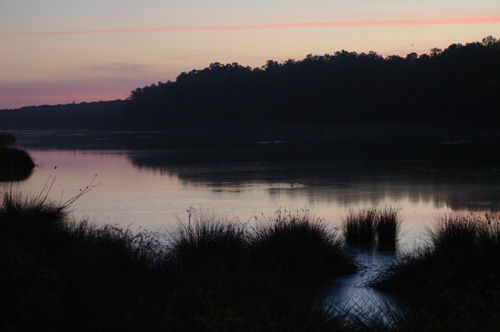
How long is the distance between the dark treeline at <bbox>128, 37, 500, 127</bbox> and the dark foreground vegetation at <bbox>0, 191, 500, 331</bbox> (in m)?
70.0

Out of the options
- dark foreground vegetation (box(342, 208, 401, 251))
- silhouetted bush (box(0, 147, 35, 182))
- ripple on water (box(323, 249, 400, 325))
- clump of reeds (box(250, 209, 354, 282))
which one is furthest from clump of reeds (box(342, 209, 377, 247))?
silhouetted bush (box(0, 147, 35, 182))

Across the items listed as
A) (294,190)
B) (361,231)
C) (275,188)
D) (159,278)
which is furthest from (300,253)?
(275,188)

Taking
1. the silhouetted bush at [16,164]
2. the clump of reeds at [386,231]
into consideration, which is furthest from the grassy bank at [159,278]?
the silhouetted bush at [16,164]

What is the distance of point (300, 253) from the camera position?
885cm

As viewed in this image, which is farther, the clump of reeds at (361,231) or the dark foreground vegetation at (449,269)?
the clump of reeds at (361,231)

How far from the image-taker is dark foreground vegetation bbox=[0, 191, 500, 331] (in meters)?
5.01

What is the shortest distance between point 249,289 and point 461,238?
3123 millimetres

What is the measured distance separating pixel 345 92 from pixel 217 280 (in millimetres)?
93721

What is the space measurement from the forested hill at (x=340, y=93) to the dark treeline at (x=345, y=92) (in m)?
0.13

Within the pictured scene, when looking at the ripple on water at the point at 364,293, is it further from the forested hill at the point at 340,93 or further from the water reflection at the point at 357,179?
the forested hill at the point at 340,93

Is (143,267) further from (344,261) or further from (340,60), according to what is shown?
(340,60)

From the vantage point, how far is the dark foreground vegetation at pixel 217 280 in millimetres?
5008

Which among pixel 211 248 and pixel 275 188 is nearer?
pixel 211 248

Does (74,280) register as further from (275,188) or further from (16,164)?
(16,164)
